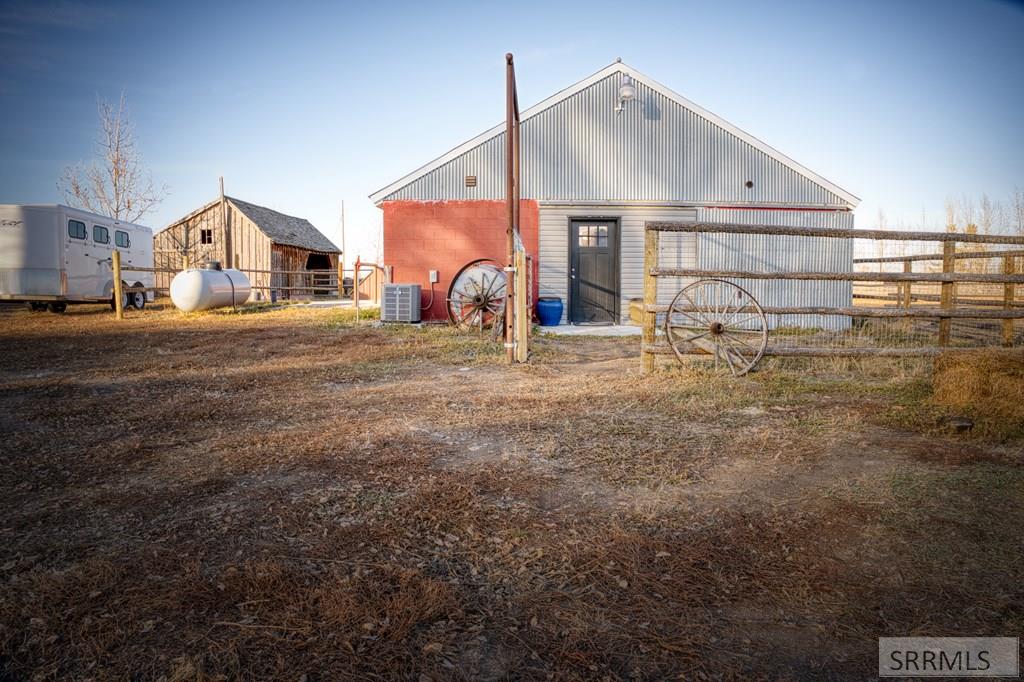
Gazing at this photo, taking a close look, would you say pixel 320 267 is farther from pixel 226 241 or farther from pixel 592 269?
pixel 592 269

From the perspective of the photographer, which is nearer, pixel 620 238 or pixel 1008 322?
pixel 1008 322

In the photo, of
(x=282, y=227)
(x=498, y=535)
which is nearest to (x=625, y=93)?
(x=498, y=535)

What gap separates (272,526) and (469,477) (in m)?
1.20

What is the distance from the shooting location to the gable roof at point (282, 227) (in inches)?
1117

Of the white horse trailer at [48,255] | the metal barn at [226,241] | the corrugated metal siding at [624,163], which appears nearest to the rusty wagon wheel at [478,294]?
the corrugated metal siding at [624,163]

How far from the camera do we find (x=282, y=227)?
1242 inches

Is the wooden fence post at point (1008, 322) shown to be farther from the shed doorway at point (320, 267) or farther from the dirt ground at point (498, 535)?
the shed doorway at point (320, 267)

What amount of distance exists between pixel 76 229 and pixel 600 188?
1503cm

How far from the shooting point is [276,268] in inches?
1150

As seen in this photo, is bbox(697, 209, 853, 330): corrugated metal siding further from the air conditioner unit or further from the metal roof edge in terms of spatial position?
the air conditioner unit

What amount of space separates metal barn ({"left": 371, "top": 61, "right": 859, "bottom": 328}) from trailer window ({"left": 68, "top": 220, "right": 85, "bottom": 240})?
9480mm

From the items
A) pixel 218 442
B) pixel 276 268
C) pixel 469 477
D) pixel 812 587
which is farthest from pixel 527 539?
pixel 276 268

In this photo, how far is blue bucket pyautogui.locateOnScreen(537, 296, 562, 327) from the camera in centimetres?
1439

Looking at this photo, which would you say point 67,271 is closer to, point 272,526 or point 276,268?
point 276,268
